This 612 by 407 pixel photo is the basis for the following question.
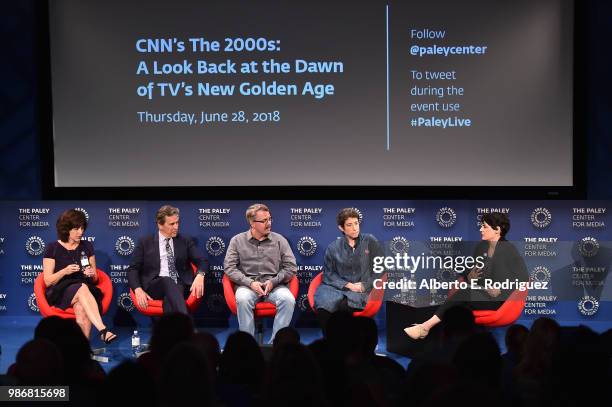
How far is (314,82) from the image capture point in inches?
278

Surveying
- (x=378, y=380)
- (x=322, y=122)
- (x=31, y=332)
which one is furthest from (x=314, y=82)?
(x=378, y=380)

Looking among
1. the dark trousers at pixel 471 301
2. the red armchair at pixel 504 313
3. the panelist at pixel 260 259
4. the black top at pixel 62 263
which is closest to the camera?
the dark trousers at pixel 471 301

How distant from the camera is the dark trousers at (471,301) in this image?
5820mm

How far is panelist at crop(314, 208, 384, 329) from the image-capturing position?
6.27m

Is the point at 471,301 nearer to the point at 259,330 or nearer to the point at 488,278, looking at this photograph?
the point at 488,278

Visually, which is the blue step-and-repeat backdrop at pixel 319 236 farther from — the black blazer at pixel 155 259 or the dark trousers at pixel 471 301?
the dark trousers at pixel 471 301

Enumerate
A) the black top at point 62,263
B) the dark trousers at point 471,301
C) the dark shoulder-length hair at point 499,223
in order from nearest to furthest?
the dark trousers at point 471,301 → the dark shoulder-length hair at point 499,223 → the black top at point 62,263

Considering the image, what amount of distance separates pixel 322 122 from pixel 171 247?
1734 mm

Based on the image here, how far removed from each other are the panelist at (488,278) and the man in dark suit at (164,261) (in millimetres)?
1886

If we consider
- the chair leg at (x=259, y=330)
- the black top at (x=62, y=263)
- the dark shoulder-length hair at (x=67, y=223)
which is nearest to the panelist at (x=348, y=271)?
the chair leg at (x=259, y=330)

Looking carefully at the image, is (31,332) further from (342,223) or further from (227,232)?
(342,223)

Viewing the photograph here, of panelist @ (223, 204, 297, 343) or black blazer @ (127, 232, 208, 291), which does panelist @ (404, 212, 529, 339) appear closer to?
panelist @ (223, 204, 297, 343)

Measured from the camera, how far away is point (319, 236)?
7.20 meters

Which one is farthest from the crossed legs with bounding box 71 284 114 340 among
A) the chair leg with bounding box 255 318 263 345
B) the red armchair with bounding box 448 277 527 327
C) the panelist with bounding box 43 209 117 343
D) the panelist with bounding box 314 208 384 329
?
the red armchair with bounding box 448 277 527 327
